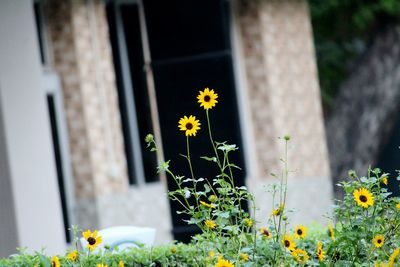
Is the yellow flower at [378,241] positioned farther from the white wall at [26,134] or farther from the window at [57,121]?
the window at [57,121]

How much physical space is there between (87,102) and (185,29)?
11.8 feet

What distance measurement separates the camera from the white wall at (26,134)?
23.6ft

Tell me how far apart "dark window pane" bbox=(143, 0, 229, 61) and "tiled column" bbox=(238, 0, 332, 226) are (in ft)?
16.1

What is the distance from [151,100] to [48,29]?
1.41 meters

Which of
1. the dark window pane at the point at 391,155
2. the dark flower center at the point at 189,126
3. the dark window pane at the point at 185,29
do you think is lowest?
the dark window pane at the point at 391,155

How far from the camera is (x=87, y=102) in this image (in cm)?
1158

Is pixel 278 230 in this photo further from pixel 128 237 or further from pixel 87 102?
pixel 87 102

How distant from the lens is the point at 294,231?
12.7 feet

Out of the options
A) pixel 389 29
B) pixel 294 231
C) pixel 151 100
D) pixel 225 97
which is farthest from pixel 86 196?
pixel 294 231

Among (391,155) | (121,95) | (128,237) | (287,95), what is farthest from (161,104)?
(391,155)

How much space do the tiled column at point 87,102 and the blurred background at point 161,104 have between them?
0.01 metres

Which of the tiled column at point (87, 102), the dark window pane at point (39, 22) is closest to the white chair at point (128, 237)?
the tiled column at point (87, 102)

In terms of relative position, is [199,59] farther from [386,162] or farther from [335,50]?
[335,50]

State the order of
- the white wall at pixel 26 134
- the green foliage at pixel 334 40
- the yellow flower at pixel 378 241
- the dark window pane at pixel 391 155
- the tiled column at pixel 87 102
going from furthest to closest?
the green foliage at pixel 334 40 < the dark window pane at pixel 391 155 < the tiled column at pixel 87 102 < the white wall at pixel 26 134 < the yellow flower at pixel 378 241
